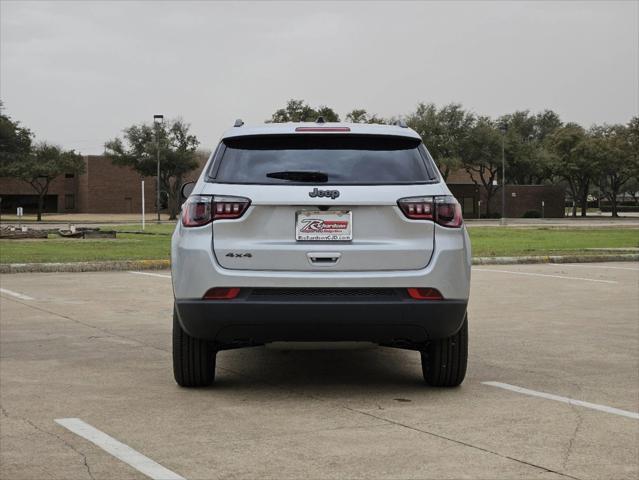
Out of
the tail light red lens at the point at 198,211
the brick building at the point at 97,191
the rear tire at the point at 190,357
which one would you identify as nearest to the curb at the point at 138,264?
the rear tire at the point at 190,357

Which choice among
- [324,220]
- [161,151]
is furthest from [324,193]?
[161,151]

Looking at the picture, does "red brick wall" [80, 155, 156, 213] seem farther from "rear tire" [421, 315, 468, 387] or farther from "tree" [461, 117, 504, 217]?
"rear tire" [421, 315, 468, 387]

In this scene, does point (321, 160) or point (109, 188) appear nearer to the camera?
point (321, 160)

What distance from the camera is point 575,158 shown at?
287 feet

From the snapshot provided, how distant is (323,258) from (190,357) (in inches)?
52.1

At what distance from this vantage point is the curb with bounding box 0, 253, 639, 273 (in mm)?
18625

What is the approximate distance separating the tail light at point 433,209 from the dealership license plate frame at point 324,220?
0.38m

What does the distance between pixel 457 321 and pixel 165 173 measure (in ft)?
231

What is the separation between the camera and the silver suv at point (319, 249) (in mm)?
6324

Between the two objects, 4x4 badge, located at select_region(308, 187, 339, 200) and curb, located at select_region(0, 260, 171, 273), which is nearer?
4x4 badge, located at select_region(308, 187, 339, 200)

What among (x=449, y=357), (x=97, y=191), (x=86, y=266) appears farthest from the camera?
(x=97, y=191)

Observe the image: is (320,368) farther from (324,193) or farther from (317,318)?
(324,193)

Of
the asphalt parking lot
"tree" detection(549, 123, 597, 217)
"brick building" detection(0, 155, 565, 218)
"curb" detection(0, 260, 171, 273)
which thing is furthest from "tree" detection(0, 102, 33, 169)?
the asphalt parking lot

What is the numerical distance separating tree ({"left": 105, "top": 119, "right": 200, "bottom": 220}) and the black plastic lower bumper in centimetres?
6780
